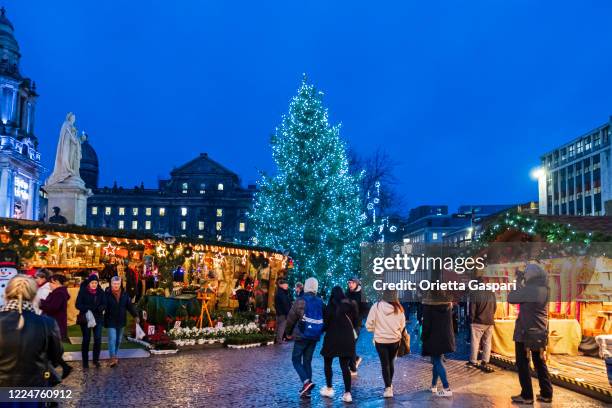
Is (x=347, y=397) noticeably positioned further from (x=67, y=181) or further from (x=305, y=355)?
(x=67, y=181)

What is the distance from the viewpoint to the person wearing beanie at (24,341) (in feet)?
15.6

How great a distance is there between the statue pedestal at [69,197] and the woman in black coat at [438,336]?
15.4 meters

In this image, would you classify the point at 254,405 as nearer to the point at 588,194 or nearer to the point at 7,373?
the point at 7,373

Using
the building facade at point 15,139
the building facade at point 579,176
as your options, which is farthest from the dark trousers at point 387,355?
the building facade at point 579,176

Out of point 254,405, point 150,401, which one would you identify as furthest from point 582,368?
point 150,401

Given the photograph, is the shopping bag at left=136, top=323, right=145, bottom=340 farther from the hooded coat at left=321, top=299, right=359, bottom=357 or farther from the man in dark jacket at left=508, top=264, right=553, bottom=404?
the man in dark jacket at left=508, top=264, right=553, bottom=404

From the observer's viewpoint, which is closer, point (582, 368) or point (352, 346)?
point (352, 346)

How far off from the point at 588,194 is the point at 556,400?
8780 cm

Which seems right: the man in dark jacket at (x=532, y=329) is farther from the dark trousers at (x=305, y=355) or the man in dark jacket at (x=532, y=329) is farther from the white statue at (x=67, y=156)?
the white statue at (x=67, y=156)

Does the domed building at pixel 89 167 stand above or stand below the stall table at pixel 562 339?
above

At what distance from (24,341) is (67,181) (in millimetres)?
19283

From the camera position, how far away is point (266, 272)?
89.0ft

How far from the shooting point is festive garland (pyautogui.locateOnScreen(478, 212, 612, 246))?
1399cm

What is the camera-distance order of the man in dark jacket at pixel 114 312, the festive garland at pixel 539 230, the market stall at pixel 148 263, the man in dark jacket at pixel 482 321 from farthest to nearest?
1. the market stall at pixel 148 263
2. the man in dark jacket at pixel 482 321
3. the festive garland at pixel 539 230
4. the man in dark jacket at pixel 114 312
